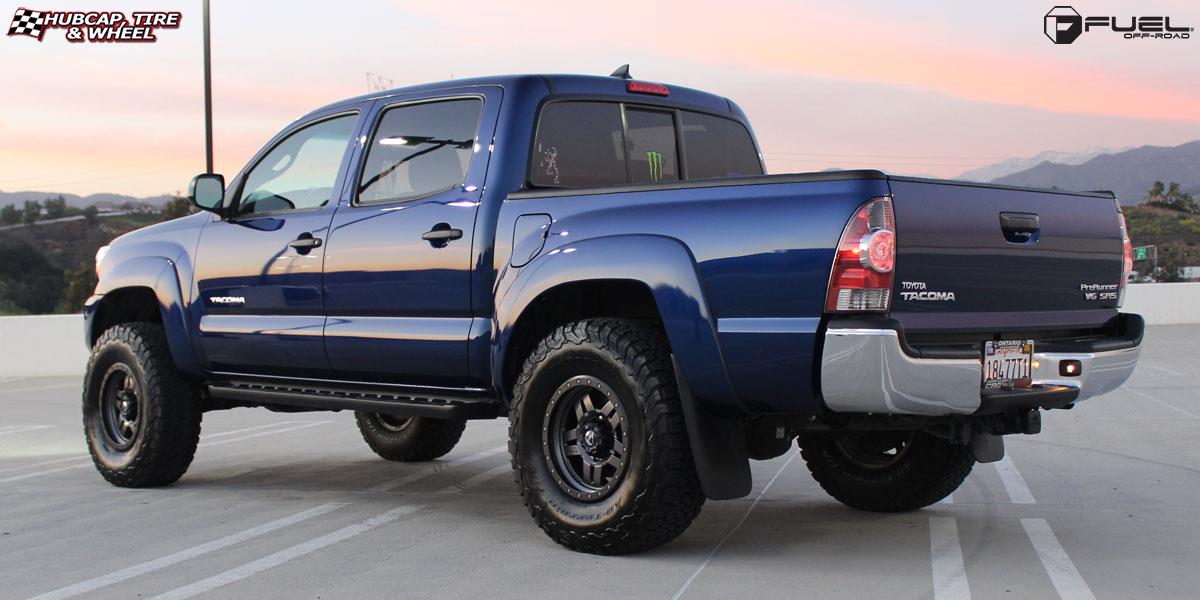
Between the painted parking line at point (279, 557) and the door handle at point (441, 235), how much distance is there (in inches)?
55.2

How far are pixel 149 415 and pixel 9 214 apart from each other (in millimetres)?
69413

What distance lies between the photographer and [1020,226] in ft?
17.6

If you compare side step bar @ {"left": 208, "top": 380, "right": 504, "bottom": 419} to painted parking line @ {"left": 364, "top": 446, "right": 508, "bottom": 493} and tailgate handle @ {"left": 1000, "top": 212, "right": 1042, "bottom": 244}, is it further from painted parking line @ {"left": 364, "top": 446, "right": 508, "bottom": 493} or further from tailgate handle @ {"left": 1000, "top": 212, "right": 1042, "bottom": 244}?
tailgate handle @ {"left": 1000, "top": 212, "right": 1042, "bottom": 244}

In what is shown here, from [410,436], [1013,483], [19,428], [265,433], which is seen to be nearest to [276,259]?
[410,436]

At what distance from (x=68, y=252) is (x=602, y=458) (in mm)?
74244

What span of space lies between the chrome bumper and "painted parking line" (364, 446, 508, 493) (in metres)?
3.67

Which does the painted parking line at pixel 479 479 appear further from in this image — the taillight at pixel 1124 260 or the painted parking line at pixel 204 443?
the taillight at pixel 1124 260

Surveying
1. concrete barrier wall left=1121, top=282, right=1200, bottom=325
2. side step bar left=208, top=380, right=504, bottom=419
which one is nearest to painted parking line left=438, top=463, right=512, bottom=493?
side step bar left=208, top=380, right=504, bottom=419

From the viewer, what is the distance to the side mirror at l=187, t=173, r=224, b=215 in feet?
24.7

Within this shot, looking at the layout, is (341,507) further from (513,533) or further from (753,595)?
(753,595)

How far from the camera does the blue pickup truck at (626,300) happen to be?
500 cm

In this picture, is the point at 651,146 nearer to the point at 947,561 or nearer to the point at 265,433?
the point at 947,561

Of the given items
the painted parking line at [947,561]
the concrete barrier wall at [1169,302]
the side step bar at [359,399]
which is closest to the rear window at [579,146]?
the side step bar at [359,399]

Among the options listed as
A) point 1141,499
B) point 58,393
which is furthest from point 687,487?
point 58,393
